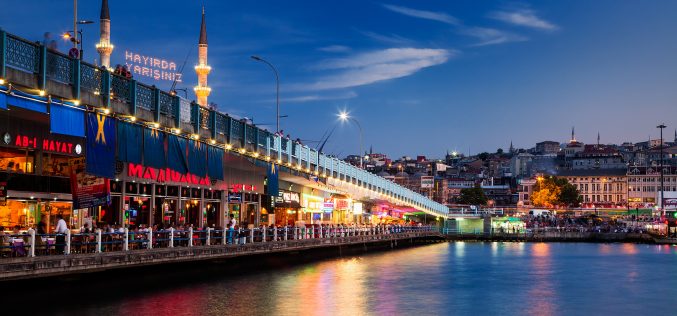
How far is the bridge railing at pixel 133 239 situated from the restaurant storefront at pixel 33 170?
3.53 m

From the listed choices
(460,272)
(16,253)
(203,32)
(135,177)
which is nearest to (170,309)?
(16,253)

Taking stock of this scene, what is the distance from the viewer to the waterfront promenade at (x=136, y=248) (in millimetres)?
28281

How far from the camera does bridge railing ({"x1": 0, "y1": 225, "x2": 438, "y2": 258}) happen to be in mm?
28938

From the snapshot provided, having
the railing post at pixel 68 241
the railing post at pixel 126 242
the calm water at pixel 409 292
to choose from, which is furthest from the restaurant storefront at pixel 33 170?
the calm water at pixel 409 292

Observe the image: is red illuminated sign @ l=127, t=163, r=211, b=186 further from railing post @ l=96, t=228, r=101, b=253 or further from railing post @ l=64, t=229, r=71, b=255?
railing post @ l=64, t=229, r=71, b=255

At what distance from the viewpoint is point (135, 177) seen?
42.8 metres

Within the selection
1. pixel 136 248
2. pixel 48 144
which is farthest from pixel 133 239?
pixel 48 144

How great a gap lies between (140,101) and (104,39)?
12882mm

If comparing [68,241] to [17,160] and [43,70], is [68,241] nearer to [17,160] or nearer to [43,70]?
[43,70]

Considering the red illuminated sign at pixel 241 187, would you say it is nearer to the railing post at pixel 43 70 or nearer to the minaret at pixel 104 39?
the minaret at pixel 104 39

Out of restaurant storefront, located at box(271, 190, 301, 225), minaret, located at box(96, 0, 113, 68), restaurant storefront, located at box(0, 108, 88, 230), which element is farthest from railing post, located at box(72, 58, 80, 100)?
restaurant storefront, located at box(271, 190, 301, 225)

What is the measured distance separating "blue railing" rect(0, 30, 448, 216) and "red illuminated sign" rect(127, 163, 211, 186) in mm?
2829

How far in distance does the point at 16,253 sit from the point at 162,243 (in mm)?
10395

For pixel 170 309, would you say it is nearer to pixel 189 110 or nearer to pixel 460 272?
pixel 189 110
